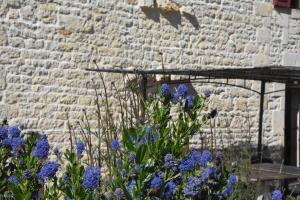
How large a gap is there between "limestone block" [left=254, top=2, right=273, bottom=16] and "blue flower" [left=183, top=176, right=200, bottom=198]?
261 inches

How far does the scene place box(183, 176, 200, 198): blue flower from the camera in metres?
2.85

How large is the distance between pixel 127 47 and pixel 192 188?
16.9ft

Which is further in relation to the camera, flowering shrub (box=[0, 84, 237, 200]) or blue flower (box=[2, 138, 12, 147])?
blue flower (box=[2, 138, 12, 147])

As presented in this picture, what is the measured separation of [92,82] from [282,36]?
3.55 meters

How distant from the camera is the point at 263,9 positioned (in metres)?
9.18

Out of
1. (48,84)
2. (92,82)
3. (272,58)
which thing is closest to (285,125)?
(272,58)

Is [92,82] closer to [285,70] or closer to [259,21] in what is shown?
[285,70]

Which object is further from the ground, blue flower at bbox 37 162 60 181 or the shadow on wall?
the shadow on wall

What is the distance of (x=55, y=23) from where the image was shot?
729cm

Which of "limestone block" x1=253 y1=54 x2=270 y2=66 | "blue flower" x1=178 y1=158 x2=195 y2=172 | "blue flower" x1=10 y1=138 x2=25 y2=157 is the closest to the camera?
"blue flower" x1=178 y1=158 x2=195 y2=172

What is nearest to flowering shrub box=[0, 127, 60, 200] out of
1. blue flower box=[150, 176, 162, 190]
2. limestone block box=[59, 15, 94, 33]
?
blue flower box=[150, 176, 162, 190]

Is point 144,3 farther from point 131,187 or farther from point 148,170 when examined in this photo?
point 131,187

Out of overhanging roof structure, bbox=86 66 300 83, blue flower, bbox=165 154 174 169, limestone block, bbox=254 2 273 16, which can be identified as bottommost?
blue flower, bbox=165 154 174 169

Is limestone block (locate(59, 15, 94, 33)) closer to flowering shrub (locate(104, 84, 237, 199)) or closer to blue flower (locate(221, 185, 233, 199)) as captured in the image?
flowering shrub (locate(104, 84, 237, 199))
